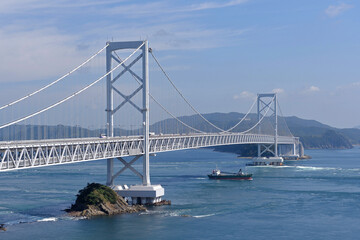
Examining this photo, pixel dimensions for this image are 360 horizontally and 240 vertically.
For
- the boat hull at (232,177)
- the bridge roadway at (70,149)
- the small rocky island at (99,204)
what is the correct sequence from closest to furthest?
the bridge roadway at (70,149), the small rocky island at (99,204), the boat hull at (232,177)

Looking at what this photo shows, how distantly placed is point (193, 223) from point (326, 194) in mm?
16505

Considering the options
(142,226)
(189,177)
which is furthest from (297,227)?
(189,177)

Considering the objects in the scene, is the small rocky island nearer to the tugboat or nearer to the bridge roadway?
the bridge roadway

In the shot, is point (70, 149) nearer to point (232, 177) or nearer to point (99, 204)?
point (99, 204)

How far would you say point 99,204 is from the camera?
1457 inches

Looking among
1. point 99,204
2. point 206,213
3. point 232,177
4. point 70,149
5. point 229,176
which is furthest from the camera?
point 232,177

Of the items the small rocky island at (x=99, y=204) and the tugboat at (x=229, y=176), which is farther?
the tugboat at (x=229, y=176)

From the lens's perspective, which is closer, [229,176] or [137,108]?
[137,108]

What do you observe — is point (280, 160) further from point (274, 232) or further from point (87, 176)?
point (274, 232)

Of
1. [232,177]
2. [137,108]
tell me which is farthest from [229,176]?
[137,108]

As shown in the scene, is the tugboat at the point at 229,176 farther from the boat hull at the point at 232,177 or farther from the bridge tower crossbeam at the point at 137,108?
the bridge tower crossbeam at the point at 137,108

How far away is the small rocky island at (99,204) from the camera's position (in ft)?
119

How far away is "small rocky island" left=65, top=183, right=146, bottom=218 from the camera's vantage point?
1428 inches

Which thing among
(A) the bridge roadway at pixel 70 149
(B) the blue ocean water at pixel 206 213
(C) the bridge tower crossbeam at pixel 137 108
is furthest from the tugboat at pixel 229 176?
(C) the bridge tower crossbeam at pixel 137 108
